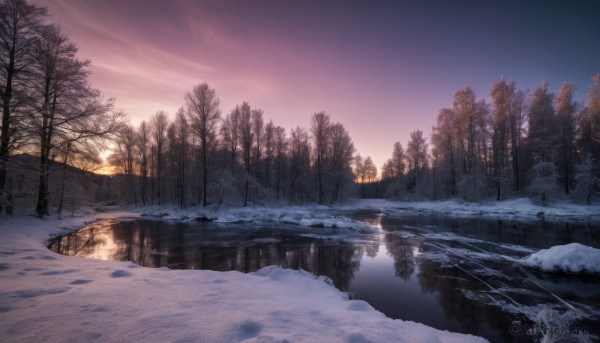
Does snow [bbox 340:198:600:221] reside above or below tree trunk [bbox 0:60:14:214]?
below

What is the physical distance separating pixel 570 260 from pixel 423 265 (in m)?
5.09

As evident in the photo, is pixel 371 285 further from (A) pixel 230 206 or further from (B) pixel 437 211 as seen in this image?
(B) pixel 437 211

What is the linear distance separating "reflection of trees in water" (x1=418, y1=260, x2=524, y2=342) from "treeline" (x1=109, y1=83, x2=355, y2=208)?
28440 mm

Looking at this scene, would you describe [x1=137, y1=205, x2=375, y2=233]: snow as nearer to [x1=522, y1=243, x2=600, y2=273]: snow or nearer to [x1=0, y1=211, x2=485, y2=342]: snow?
[x1=522, y1=243, x2=600, y2=273]: snow

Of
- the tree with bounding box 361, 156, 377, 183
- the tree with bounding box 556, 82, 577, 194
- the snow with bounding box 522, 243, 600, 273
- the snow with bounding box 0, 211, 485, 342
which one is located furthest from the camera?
the tree with bounding box 361, 156, 377, 183

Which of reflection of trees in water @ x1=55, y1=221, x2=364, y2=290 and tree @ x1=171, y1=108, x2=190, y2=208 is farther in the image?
tree @ x1=171, y1=108, x2=190, y2=208

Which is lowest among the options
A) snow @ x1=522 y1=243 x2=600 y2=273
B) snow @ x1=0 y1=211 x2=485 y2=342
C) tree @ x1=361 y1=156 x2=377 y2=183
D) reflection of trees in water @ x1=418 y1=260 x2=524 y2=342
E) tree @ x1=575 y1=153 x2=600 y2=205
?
reflection of trees in water @ x1=418 y1=260 x2=524 y2=342

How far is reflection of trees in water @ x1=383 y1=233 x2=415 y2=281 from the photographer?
33.7ft

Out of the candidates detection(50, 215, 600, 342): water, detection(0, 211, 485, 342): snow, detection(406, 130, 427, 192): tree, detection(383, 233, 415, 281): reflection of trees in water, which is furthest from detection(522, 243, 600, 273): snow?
detection(406, 130, 427, 192): tree

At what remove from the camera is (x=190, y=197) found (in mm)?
43844

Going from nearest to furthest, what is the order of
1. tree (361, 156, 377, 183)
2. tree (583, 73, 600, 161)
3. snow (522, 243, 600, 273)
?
→ snow (522, 243, 600, 273)
tree (583, 73, 600, 161)
tree (361, 156, 377, 183)

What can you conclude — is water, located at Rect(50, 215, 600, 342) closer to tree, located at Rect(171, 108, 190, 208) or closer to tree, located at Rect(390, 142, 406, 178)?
tree, located at Rect(171, 108, 190, 208)

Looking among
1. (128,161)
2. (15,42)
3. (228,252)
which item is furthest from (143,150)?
(228,252)

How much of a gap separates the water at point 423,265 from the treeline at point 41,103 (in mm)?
5626
